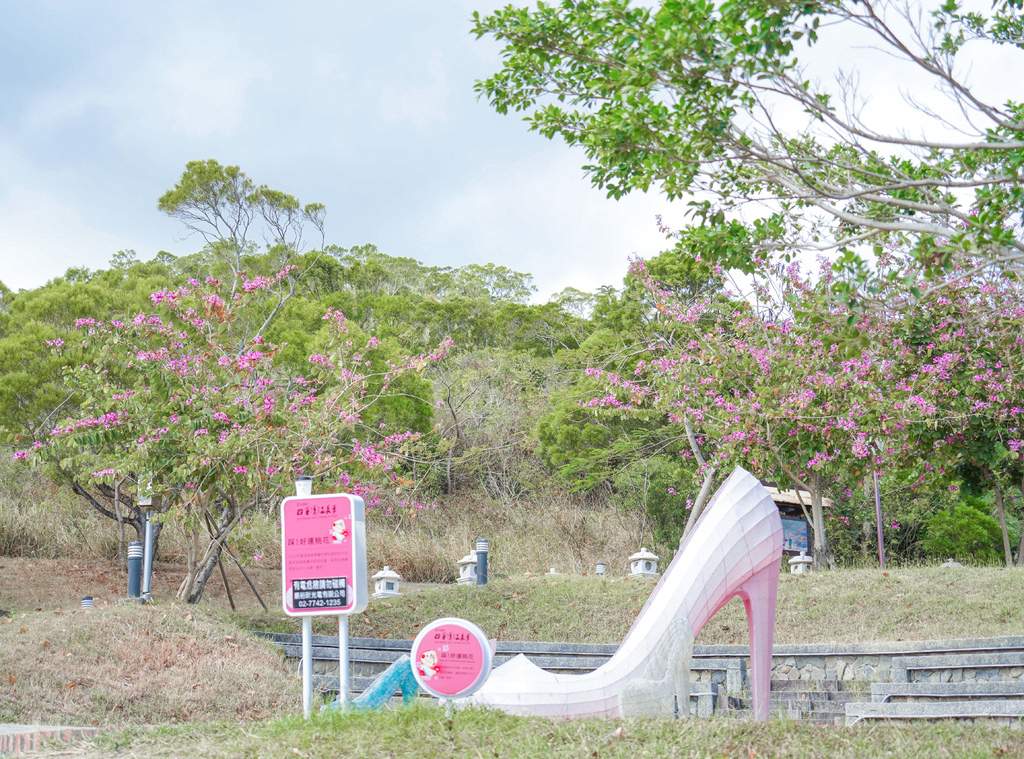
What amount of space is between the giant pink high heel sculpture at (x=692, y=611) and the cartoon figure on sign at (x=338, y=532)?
3.79 feet

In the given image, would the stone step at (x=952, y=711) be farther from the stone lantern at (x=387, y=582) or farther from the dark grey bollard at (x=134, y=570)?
the dark grey bollard at (x=134, y=570)

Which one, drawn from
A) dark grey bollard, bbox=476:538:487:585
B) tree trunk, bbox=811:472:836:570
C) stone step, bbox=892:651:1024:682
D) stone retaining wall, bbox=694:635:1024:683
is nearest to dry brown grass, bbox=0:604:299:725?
dark grey bollard, bbox=476:538:487:585

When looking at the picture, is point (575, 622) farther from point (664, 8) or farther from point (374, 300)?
point (374, 300)

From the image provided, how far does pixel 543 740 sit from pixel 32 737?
9.70 ft

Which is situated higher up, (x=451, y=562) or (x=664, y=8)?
(x=664, y=8)

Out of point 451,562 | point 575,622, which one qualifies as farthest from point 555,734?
point 451,562

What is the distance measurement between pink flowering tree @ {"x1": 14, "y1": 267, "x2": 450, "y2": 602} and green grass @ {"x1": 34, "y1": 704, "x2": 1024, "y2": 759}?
16.3 ft

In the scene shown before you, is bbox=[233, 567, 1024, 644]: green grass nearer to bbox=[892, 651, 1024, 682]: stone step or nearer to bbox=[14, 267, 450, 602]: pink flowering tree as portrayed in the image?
bbox=[892, 651, 1024, 682]: stone step

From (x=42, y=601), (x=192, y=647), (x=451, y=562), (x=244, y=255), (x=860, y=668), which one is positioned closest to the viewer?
→ (x=192, y=647)

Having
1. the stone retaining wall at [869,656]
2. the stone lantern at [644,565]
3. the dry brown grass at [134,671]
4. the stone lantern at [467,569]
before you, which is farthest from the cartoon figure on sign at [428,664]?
the stone lantern at [467,569]

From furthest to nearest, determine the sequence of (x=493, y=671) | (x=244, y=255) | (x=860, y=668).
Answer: (x=244, y=255)
(x=860, y=668)
(x=493, y=671)

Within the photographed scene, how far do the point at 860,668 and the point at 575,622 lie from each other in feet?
10.3

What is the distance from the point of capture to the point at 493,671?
16.5 ft

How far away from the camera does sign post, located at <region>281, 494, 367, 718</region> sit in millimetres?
4793
